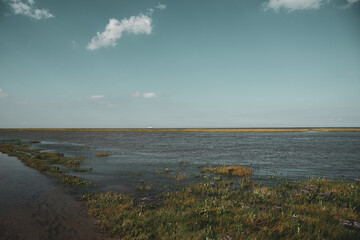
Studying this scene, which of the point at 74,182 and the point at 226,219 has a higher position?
the point at 226,219

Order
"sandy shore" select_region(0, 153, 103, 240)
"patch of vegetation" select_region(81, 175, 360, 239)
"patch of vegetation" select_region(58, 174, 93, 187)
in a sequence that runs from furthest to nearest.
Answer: "patch of vegetation" select_region(58, 174, 93, 187) < "sandy shore" select_region(0, 153, 103, 240) < "patch of vegetation" select_region(81, 175, 360, 239)

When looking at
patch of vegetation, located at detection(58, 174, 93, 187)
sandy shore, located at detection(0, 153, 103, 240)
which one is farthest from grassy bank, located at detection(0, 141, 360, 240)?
patch of vegetation, located at detection(58, 174, 93, 187)

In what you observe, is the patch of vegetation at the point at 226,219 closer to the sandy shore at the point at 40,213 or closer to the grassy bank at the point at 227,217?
the grassy bank at the point at 227,217

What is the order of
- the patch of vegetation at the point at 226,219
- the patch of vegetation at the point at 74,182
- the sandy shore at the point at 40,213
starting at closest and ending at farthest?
the patch of vegetation at the point at 226,219 → the sandy shore at the point at 40,213 → the patch of vegetation at the point at 74,182

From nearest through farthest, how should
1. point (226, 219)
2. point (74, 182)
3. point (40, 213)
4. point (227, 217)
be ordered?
point (226, 219) → point (227, 217) → point (40, 213) → point (74, 182)

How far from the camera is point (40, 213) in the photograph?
9.68 meters

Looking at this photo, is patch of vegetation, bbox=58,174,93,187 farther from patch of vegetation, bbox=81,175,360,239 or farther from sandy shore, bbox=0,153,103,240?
patch of vegetation, bbox=81,175,360,239

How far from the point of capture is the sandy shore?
25.7 ft

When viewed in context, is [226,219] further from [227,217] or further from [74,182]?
[74,182]

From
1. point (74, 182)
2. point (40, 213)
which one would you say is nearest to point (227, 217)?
point (40, 213)

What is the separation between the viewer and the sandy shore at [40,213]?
309 inches

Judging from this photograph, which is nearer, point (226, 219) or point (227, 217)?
point (226, 219)

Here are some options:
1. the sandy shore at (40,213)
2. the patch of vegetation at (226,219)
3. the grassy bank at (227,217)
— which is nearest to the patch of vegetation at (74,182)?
the sandy shore at (40,213)

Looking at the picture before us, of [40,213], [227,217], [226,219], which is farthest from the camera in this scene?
[40,213]
